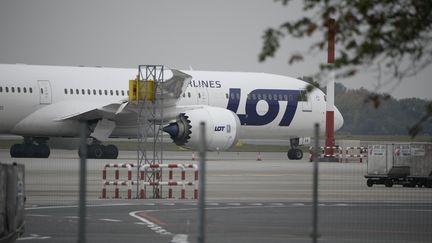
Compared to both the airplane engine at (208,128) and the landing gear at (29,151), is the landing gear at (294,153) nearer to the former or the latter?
the airplane engine at (208,128)

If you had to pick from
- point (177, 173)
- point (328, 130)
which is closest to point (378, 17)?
point (177, 173)

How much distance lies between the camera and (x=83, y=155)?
10266mm

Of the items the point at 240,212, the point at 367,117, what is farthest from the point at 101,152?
the point at 367,117

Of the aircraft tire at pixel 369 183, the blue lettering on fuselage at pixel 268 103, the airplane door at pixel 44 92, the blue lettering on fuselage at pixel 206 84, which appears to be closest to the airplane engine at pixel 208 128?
the blue lettering on fuselage at pixel 206 84

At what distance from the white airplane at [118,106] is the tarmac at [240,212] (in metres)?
9.77

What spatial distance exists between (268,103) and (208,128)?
19.3 ft

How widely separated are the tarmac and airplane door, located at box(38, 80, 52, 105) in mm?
10249

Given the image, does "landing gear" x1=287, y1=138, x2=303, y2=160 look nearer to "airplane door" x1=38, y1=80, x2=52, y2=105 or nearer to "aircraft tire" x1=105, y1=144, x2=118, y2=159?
"aircraft tire" x1=105, y1=144, x2=118, y2=159

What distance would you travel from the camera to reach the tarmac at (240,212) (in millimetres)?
16375

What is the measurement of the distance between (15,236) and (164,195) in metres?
12.7

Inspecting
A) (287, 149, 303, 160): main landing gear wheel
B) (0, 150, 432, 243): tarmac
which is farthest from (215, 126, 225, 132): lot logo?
(0, 150, 432, 243): tarmac

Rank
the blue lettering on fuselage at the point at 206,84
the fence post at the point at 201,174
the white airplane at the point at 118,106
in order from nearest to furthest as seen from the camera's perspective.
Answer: the fence post at the point at 201,174 < the white airplane at the point at 118,106 < the blue lettering on fuselage at the point at 206,84

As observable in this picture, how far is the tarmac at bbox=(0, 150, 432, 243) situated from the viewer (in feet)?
53.7

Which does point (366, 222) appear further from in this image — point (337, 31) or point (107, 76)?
point (107, 76)
